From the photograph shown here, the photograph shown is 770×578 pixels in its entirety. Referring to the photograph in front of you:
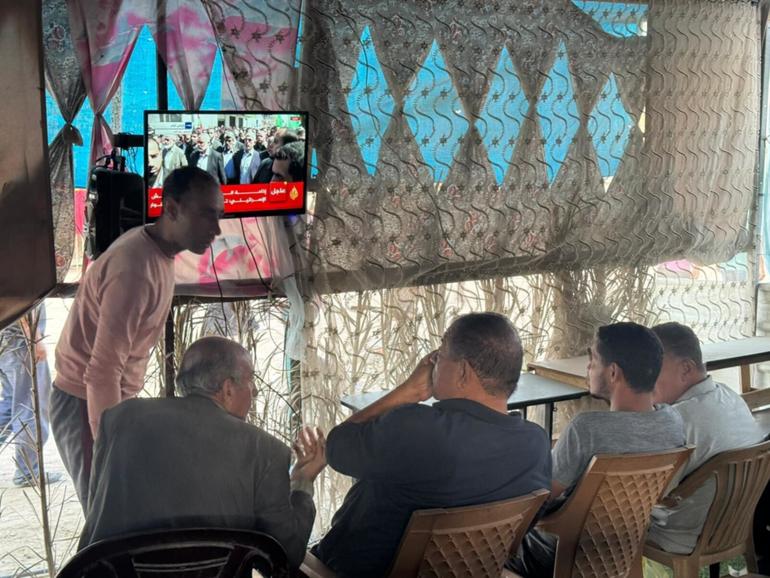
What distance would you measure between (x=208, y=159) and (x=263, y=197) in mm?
292

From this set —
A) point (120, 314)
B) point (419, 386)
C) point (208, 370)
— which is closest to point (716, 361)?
point (419, 386)

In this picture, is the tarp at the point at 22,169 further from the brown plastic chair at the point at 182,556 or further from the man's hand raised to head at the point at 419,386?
the man's hand raised to head at the point at 419,386

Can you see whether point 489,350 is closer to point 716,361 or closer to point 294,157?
point 294,157

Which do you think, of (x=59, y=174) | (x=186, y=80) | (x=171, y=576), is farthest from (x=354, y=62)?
(x=171, y=576)

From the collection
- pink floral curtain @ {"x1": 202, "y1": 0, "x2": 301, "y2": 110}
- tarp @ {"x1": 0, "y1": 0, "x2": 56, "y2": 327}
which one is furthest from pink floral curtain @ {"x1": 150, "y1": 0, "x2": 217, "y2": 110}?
tarp @ {"x1": 0, "y1": 0, "x2": 56, "y2": 327}

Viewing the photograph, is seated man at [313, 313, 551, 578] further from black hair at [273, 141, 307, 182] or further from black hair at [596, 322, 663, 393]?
black hair at [273, 141, 307, 182]

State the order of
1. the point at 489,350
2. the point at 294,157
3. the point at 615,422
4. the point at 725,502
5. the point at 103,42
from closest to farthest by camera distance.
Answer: the point at 489,350, the point at 615,422, the point at 725,502, the point at 103,42, the point at 294,157

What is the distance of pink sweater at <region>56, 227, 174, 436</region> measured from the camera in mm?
3266

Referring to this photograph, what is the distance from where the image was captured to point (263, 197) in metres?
3.71

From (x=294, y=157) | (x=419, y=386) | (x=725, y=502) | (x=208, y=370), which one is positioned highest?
(x=294, y=157)

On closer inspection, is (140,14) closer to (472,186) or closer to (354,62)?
(354,62)

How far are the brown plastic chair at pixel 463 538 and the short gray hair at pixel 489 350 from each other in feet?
1.13

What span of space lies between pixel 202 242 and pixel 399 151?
1.09 meters

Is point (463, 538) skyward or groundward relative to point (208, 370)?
groundward
